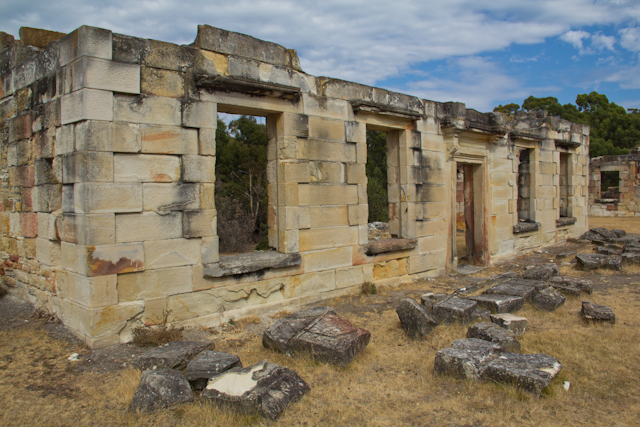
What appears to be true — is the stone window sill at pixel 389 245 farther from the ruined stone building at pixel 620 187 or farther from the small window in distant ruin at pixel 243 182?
the ruined stone building at pixel 620 187

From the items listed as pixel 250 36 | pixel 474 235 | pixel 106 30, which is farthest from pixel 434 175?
pixel 106 30

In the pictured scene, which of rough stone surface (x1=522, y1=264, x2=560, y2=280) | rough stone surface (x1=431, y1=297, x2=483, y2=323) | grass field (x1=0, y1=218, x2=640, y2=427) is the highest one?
rough stone surface (x1=522, y1=264, x2=560, y2=280)

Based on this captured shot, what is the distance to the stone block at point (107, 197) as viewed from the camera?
14.8 feet

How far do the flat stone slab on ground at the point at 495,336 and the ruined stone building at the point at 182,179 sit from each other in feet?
8.14

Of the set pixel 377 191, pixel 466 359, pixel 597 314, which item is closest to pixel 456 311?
pixel 466 359

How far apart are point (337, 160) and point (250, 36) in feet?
7.03

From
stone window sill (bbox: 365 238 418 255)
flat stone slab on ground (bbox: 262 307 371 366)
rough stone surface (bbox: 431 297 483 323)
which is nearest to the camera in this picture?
flat stone slab on ground (bbox: 262 307 371 366)

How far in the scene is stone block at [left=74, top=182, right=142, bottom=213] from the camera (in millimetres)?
4508

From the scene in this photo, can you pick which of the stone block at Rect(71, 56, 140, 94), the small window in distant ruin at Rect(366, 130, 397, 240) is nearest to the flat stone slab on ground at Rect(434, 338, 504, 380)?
the stone block at Rect(71, 56, 140, 94)

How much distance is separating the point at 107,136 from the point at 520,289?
566 cm

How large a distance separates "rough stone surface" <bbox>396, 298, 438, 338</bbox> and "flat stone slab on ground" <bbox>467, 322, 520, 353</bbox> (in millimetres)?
428

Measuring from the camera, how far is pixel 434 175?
8328mm

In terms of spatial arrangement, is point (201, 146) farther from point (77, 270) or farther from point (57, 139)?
point (77, 270)

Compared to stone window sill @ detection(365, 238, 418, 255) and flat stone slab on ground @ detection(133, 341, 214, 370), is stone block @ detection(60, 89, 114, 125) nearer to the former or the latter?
flat stone slab on ground @ detection(133, 341, 214, 370)
